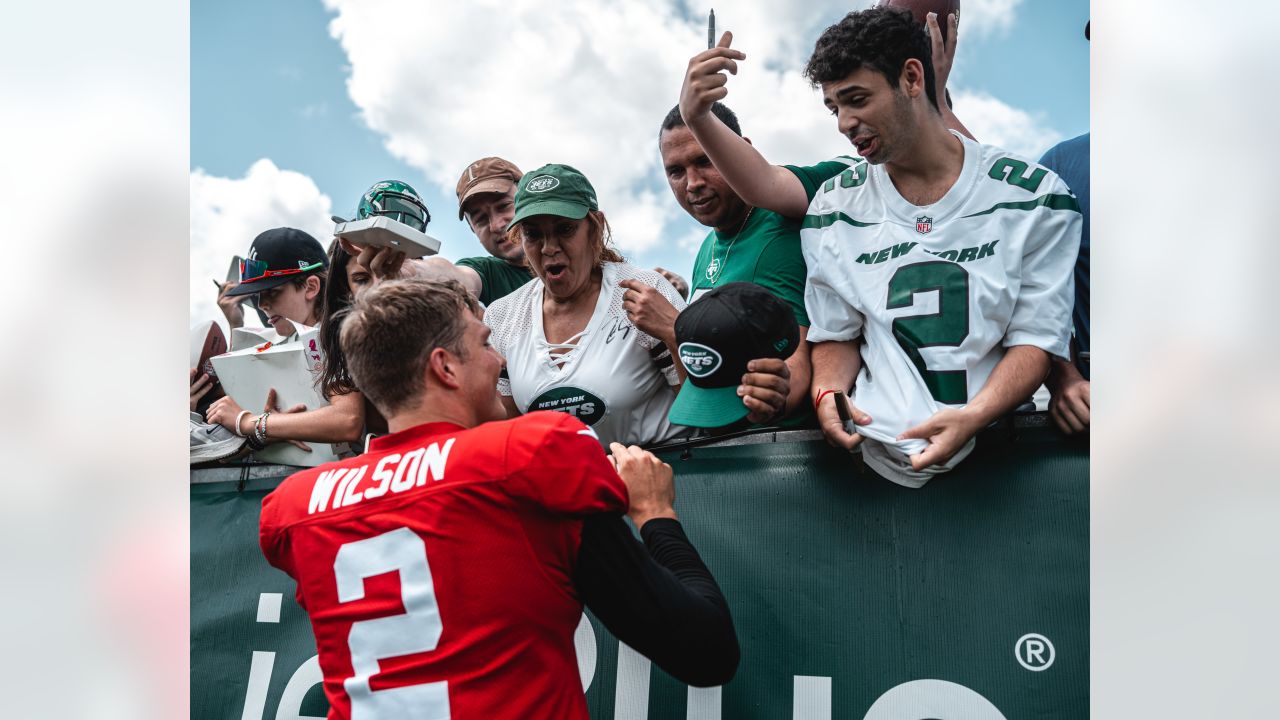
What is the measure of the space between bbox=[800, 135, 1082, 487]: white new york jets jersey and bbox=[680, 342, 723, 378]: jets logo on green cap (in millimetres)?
467

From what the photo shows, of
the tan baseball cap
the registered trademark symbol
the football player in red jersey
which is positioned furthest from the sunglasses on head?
the registered trademark symbol

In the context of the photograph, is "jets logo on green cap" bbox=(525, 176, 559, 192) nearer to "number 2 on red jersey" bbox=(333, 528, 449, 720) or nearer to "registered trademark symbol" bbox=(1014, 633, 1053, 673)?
"number 2 on red jersey" bbox=(333, 528, 449, 720)

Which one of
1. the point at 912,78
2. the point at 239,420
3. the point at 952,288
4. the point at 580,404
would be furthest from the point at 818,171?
the point at 239,420

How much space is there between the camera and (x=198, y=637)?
354 centimetres

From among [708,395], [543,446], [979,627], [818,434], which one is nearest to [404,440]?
[543,446]

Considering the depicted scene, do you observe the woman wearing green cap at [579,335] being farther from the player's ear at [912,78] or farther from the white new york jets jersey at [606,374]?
the player's ear at [912,78]

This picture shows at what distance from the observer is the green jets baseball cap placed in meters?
3.23

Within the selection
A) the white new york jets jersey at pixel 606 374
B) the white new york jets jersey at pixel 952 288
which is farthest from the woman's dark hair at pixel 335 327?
the white new york jets jersey at pixel 952 288

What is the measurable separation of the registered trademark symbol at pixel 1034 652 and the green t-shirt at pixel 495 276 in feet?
8.46

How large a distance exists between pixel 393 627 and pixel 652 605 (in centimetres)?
55

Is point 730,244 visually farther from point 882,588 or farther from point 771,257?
point 882,588

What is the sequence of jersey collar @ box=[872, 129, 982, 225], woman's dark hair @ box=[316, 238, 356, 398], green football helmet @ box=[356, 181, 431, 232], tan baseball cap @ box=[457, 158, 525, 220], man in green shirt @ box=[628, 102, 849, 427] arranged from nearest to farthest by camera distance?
jersey collar @ box=[872, 129, 982, 225]
man in green shirt @ box=[628, 102, 849, 427]
woman's dark hair @ box=[316, 238, 356, 398]
green football helmet @ box=[356, 181, 431, 232]
tan baseball cap @ box=[457, 158, 525, 220]

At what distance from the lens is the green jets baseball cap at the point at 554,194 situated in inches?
127

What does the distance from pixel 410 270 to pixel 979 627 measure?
97.2 inches
